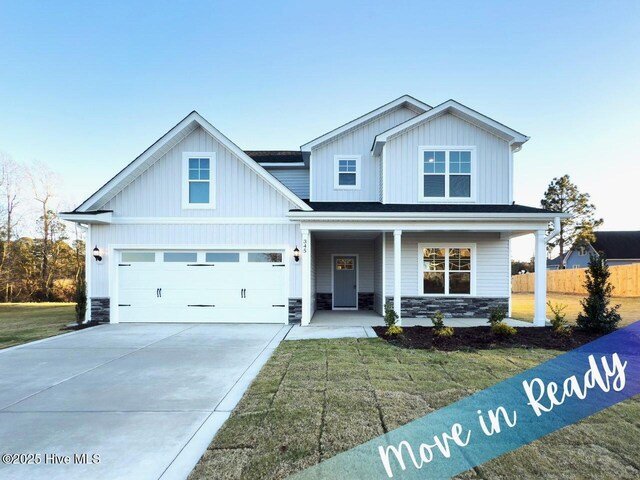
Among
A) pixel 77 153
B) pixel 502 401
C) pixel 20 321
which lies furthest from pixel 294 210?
pixel 77 153

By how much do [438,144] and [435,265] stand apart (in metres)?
4.09

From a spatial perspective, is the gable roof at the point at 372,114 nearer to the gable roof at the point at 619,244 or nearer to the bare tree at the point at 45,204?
the bare tree at the point at 45,204

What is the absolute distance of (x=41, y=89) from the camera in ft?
55.4

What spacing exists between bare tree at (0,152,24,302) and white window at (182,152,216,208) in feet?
60.6

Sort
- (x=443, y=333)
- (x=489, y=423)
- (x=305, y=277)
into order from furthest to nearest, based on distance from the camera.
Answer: (x=305, y=277) → (x=443, y=333) → (x=489, y=423)

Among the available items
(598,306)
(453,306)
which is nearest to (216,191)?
(453,306)

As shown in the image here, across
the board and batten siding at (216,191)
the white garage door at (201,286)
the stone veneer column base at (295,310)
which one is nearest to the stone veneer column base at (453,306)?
the stone veneer column base at (295,310)

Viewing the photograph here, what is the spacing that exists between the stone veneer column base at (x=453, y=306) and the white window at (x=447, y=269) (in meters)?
0.24

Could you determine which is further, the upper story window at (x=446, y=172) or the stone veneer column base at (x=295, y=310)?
the upper story window at (x=446, y=172)

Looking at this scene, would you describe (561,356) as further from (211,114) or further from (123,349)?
(211,114)

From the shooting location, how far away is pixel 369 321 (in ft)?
33.6

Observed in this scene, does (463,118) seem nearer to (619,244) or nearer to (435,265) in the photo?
(435,265)

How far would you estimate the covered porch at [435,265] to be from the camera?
9.72 meters

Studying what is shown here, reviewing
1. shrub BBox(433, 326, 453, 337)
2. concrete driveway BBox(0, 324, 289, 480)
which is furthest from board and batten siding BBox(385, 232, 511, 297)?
concrete driveway BBox(0, 324, 289, 480)
